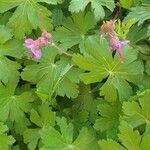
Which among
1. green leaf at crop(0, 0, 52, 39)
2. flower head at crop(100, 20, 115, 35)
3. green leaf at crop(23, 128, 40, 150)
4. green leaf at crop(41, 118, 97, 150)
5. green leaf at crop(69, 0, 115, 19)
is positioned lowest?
green leaf at crop(23, 128, 40, 150)

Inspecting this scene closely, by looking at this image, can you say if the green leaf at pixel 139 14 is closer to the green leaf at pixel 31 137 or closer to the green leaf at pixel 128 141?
the green leaf at pixel 128 141

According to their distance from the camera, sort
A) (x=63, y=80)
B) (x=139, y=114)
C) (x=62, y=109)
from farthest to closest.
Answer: (x=62, y=109), (x=63, y=80), (x=139, y=114)

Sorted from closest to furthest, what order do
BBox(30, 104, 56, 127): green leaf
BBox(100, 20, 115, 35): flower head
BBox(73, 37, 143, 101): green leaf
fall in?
BBox(100, 20, 115, 35): flower head < BBox(73, 37, 143, 101): green leaf < BBox(30, 104, 56, 127): green leaf

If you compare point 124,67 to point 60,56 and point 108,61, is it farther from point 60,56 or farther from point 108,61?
point 60,56

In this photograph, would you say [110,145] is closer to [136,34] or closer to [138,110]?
[138,110]

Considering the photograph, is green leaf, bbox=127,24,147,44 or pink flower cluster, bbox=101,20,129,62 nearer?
pink flower cluster, bbox=101,20,129,62

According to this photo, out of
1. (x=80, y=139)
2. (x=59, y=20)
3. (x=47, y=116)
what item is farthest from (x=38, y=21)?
(x=80, y=139)

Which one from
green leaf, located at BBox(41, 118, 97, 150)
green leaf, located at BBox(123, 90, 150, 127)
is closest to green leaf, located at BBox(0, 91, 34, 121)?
green leaf, located at BBox(41, 118, 97, 150)

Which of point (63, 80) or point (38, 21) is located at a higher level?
point (38, 21)

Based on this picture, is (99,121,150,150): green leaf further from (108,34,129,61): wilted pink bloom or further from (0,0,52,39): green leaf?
(0,0,52,39): green leaf
